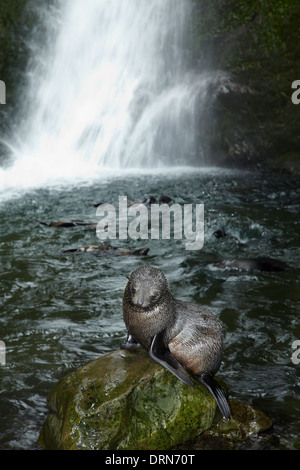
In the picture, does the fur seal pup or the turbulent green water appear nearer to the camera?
the fur seal pup

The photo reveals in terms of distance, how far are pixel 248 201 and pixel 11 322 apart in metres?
7.41

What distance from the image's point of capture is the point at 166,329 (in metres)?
3.89

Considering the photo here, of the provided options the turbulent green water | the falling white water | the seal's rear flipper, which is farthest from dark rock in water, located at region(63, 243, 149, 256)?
the falling white water

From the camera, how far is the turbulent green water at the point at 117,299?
412 cm

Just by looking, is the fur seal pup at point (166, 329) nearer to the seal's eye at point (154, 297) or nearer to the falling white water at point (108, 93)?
the seal's eye at point (154, 297)

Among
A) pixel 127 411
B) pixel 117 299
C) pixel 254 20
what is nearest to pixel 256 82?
pixel 254 20

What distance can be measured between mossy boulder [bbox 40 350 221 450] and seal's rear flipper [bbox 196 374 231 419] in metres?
0.04

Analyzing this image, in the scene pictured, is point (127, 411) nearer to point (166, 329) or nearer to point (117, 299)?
point (166, 329)

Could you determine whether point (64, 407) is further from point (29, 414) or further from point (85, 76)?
point (85, 76)

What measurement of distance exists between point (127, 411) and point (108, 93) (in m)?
17.7

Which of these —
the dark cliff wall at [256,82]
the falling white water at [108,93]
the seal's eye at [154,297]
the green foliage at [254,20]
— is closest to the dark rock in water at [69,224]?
the falling white water at [108,93]

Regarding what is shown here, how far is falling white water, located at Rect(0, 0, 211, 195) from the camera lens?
707 inches

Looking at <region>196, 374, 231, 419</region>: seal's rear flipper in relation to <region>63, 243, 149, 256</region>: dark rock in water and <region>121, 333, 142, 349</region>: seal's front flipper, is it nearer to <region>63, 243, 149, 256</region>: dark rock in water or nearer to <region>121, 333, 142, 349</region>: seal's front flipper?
<region>121, 333, 142, 349</region>: seal's front flipper
